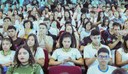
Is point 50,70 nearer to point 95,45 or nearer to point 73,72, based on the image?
point 73,72

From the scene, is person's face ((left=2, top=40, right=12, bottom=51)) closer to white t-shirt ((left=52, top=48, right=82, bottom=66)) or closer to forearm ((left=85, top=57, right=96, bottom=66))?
white t-shirt ((left=52, top=48, right=82, bottom=66))

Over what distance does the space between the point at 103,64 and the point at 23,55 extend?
3.46 feet

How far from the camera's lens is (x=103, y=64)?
4090 millimetres

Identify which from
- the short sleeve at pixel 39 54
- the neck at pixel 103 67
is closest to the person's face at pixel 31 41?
the short sleeve at pixel 39 54

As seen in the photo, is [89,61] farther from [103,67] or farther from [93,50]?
[103,67]

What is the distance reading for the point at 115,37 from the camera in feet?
19.5

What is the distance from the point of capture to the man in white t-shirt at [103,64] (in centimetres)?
406

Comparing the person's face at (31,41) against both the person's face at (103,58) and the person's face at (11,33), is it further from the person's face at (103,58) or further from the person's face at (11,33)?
the person's face at (103,58)

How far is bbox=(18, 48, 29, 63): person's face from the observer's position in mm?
4105

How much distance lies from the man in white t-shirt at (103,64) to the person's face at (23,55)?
864mm

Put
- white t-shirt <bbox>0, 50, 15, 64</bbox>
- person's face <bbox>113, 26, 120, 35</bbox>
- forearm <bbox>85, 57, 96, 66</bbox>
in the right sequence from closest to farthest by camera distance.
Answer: forearm <bbox>85, 57, 96, 66</bbox>, white t-shirt <bbox>0, 50, 15, 64</bbox>, person's face <bbox>113, 26, 120, 35</bbox>

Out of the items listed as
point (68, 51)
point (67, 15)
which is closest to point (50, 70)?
point (68, 51)

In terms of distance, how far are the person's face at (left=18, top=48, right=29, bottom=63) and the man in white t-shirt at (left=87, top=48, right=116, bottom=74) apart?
86 cm

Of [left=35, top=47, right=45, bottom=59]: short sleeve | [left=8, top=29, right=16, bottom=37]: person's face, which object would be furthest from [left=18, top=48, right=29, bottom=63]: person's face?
[left=8, top=29, right=16, bottom=37]: person's face
